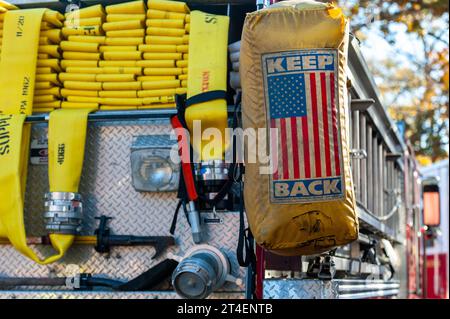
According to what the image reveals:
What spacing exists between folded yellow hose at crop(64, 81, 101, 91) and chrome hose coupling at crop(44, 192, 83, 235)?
0.57m

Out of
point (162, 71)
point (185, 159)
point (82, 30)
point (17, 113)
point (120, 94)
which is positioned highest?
point (82, 30)

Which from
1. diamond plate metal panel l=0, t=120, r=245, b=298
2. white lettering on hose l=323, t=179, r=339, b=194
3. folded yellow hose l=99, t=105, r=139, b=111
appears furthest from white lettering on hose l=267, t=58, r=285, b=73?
folded yellow hose l=99, t=105, r=139, b=111

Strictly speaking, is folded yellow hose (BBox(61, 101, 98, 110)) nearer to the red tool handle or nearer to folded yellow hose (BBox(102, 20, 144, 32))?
folded yellow hose (BBox(102, 20, 144, 32))

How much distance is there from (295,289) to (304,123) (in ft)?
2.60

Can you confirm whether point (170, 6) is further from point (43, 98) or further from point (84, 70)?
point (43, 98)

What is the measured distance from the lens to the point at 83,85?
13.8 feet

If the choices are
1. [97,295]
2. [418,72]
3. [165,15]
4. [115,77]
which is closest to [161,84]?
[115,77]

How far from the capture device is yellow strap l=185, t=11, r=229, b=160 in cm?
380

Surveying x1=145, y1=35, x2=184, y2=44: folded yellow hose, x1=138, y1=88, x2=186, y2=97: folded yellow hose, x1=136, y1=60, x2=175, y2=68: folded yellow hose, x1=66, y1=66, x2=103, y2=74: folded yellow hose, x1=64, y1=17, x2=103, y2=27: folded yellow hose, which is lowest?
x1=138, y1=88, x2=186, y2=97: folded yellow hose

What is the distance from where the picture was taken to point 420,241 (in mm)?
9133

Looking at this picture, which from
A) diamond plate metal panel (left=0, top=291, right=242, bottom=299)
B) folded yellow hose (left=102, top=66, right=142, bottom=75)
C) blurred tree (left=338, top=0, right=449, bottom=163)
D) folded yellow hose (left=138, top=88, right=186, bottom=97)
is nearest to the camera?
diamond plate metal panel (left=0, top=291, right=242, bottom=299)

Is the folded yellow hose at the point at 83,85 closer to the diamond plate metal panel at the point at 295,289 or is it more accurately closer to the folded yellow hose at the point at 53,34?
the folded yellow hose at the point at 53,34

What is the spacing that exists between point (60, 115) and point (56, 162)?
24 cm

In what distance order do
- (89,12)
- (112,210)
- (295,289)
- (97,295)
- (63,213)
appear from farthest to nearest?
1. (89,12)
2. (112,210)
3. (63,213)
4. (97,295)
5. (295,289)
